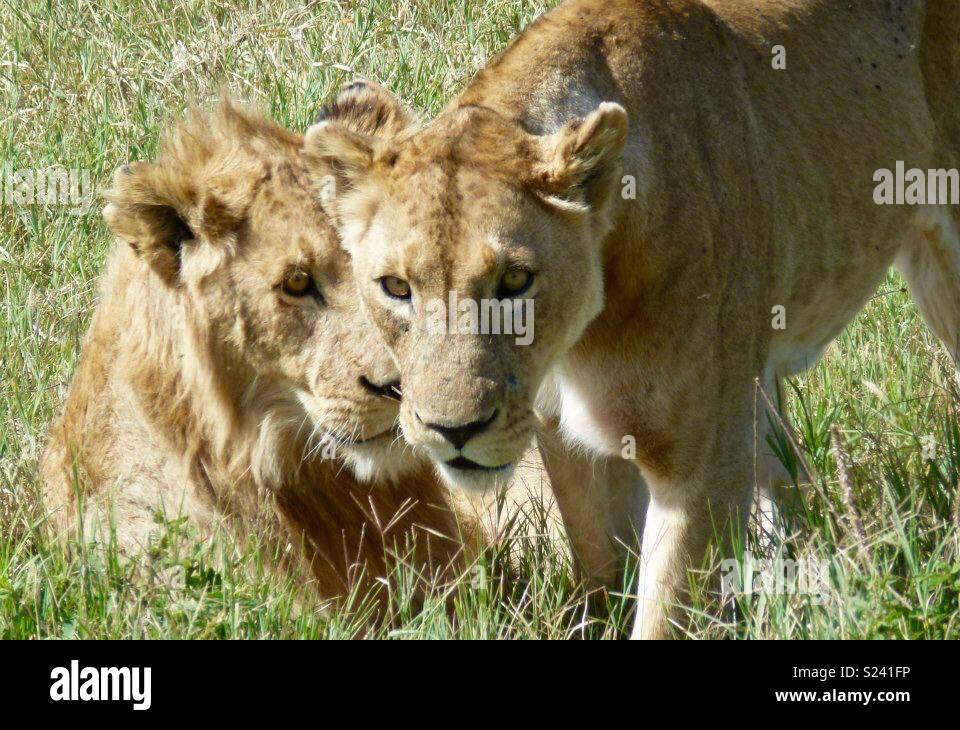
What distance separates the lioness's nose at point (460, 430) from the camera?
2945 millimetres

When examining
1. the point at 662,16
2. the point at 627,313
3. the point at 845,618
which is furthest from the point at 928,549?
the point at 662,16

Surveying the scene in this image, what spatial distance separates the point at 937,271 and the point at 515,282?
6.82 ft

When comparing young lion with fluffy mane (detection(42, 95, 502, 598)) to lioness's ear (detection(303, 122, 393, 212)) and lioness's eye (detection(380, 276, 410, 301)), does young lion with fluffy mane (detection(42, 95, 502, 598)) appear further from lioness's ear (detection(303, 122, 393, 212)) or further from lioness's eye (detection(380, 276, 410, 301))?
lioness's eye (detection(380, 276, 410, 301))

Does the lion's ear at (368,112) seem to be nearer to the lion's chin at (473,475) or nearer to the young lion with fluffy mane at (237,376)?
the young lion with fluffy mane at (237,376)

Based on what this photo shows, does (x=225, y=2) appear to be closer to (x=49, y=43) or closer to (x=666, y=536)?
(x=49, y=43)

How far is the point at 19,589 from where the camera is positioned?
11.1 ft

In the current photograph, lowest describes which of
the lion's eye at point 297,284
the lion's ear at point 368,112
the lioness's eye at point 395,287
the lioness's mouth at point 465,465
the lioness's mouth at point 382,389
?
the lioness's mouth at point 465,465

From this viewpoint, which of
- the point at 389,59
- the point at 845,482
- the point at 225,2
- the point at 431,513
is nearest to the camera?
the point at 845,482

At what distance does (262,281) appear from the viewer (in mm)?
3297

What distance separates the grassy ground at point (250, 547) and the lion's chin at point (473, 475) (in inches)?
14.0

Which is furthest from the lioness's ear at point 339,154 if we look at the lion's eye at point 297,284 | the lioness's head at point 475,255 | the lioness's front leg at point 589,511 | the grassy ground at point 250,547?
A: the lioness's front leg at point 589,511

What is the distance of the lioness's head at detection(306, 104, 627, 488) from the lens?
2920 millimetres

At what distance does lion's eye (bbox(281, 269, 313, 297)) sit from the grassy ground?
62 centimetres

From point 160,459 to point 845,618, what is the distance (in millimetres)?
1614
